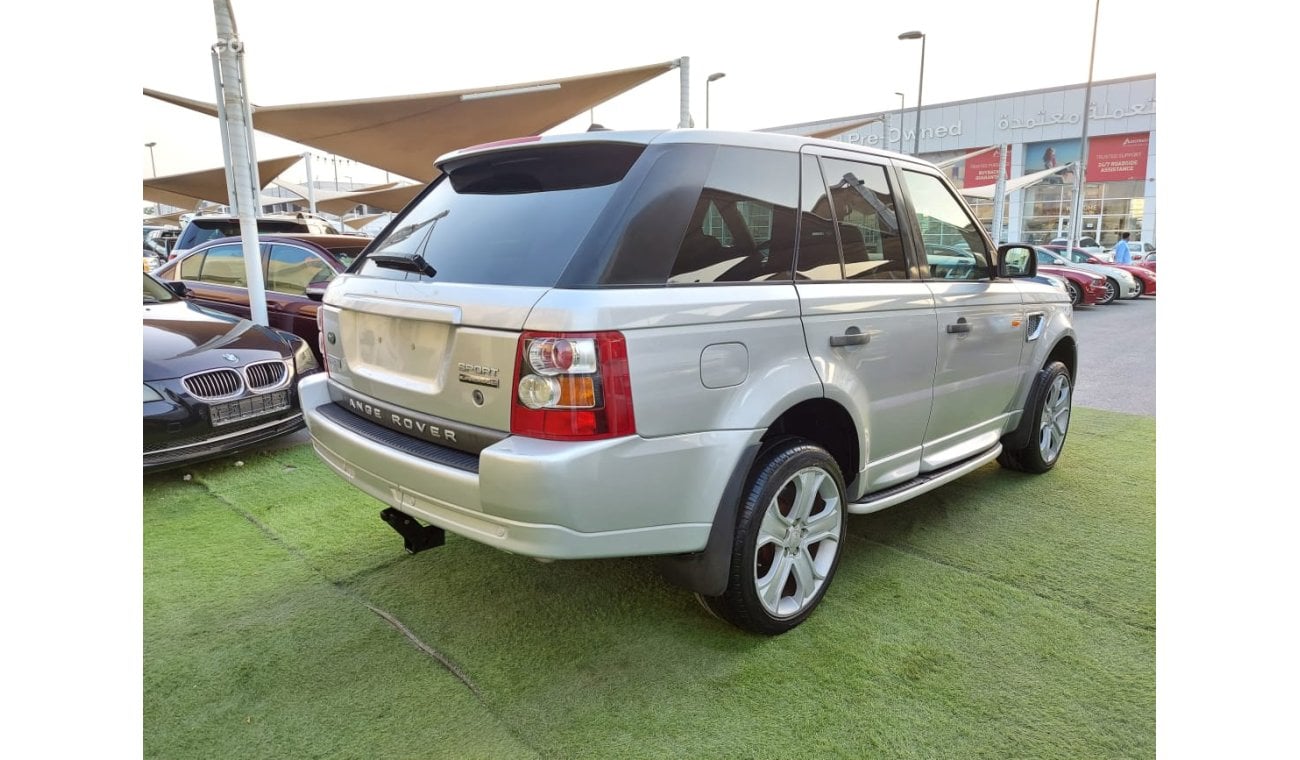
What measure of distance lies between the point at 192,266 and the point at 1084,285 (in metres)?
15.5

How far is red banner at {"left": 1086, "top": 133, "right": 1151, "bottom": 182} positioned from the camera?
39656 millimetres

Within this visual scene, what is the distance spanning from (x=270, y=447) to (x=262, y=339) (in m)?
0.75

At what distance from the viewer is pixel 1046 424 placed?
4.42 metres

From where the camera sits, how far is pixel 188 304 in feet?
18.6

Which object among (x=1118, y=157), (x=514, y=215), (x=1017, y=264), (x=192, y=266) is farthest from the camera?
(x=1118, y=157)

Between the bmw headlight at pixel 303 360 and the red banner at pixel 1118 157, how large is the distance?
152 ft

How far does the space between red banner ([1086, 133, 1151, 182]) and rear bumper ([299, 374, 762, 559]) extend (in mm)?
47081

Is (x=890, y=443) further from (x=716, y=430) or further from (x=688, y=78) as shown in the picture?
(x=688, y=78)

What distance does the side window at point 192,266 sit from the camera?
7.83 meters

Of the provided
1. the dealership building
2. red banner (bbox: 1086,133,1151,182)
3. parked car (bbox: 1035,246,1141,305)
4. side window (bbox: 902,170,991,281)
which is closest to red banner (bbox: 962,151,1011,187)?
the dealership building

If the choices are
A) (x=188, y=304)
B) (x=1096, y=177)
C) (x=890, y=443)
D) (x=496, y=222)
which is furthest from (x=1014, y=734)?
(x=1096, y=177)

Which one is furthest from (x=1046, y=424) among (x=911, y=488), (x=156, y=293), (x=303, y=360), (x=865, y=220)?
(x=156, y=293)

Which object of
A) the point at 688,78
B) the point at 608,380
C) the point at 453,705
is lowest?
the point at 453,705

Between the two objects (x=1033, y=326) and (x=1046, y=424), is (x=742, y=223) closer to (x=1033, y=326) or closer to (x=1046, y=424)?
(x=1033, y=326)
